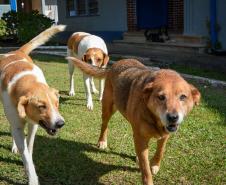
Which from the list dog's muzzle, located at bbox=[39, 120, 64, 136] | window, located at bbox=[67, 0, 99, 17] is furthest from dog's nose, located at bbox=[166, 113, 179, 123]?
window, located at bbox=[67, 0, 99, 17]

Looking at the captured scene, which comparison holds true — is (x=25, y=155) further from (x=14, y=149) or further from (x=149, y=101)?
(x=149, y=101)

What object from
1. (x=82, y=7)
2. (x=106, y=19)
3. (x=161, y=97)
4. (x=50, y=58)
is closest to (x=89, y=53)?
(x=161, y=97)

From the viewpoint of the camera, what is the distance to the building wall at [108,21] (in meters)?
20.7

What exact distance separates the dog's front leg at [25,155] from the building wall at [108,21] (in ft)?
53.6

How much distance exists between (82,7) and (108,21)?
3.00m

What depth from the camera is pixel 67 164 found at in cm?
537

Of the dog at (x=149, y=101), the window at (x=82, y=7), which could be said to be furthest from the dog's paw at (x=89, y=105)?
the window at (x=82, y=7)

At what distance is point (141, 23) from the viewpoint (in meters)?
20.6

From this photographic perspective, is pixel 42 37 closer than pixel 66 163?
No

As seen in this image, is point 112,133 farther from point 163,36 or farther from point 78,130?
point 163,36

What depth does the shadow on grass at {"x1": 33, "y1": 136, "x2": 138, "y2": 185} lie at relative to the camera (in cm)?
496

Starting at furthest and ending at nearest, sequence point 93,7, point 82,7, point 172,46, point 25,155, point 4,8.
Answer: point 4,8 < point 82,7 < point 93,7 < point 172,46 < point 25,155

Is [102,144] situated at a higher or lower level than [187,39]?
lower

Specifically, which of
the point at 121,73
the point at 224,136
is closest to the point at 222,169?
the point at 224,136
